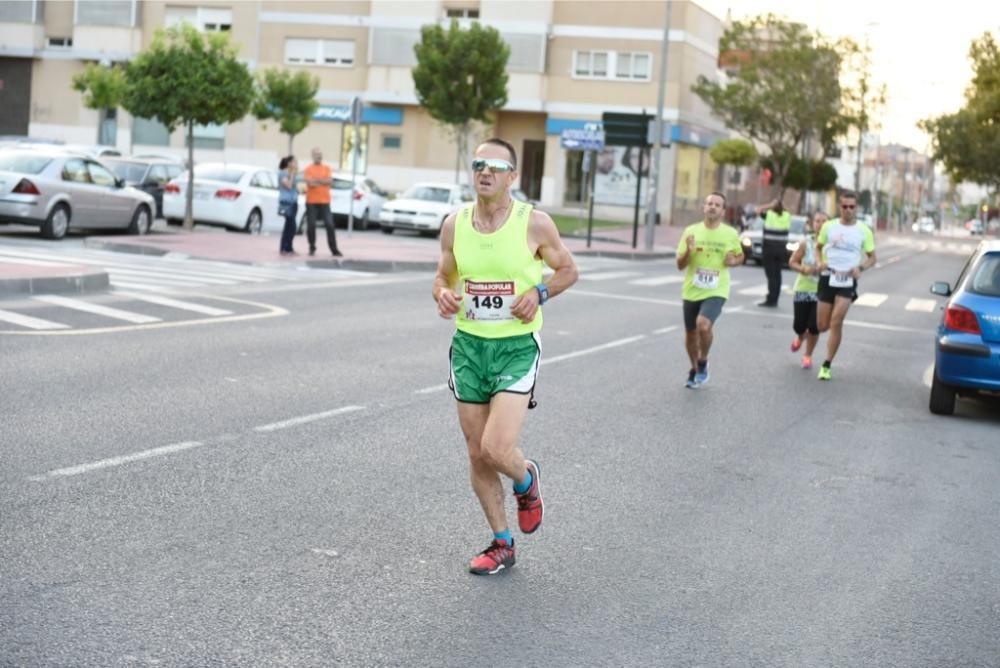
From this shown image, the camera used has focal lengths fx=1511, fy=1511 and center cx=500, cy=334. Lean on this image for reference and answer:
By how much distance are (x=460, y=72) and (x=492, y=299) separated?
49331 mm

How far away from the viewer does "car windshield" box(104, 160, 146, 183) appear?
3319 cm

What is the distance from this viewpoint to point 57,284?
1716 cm

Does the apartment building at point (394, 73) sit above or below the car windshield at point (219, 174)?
above

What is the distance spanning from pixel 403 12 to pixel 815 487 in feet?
184

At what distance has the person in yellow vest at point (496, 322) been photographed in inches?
243

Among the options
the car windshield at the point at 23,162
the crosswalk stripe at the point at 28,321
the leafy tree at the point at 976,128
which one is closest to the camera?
the crosswalk stripe at the point at 28,321

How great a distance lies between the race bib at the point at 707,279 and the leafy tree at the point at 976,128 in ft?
151

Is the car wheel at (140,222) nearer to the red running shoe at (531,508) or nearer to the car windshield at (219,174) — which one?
the car windshield at (219,174)

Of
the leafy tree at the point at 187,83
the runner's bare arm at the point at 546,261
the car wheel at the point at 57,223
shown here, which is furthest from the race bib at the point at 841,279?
the leafy tree at the point at 187,83

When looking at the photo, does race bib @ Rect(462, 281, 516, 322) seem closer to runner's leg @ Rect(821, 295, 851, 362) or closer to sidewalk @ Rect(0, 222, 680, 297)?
runner's leg @ Rect(821, 295, 851, 362)

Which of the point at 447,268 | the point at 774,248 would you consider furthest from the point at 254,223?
the point at 447,268

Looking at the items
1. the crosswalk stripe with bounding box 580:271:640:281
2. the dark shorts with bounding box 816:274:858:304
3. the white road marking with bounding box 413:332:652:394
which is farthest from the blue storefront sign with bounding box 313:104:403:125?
the dark shorts with bounding box 816:274:858:304

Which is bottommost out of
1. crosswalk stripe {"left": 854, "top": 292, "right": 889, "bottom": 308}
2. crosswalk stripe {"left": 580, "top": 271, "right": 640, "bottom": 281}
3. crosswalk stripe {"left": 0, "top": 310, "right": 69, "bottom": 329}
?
crosswalk stripe {"left": 854, "top": 292, "right": 889, "bottom": 308}

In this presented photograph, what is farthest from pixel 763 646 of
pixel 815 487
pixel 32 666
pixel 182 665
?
pixel 815 487
